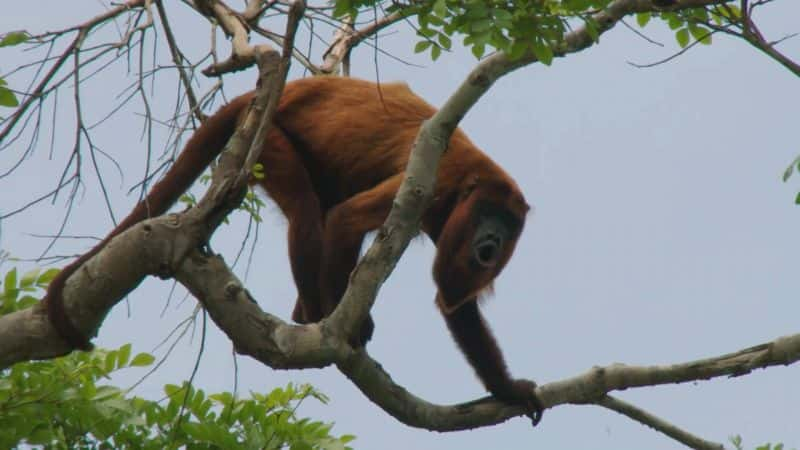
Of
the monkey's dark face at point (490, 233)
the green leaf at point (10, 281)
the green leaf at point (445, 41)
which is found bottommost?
the green leaf at point (10, 281)

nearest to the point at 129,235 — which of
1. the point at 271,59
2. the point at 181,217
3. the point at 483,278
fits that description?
the point at 181,217

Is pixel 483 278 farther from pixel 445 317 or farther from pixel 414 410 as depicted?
pixel 414 410

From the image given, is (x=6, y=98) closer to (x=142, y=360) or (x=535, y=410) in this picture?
(x=142, y=360)

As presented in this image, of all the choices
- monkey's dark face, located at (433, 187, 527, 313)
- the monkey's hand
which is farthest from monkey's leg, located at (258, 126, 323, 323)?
the monkey's hand

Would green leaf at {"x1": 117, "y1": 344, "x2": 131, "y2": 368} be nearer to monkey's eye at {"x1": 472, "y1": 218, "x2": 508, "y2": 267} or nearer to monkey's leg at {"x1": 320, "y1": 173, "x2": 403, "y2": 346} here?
monkey's leg at {"x1": 320, "y1": 173, "x2": 403, "y2": 346}

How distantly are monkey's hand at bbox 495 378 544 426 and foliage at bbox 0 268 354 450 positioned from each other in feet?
2.72

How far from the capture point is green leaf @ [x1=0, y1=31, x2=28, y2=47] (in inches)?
163

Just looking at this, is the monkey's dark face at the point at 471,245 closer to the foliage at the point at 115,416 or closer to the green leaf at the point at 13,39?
the foliage at the point at 115,416

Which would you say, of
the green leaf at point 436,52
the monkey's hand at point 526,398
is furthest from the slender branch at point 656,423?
the green leaf at point 436,52

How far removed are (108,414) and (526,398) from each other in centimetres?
197

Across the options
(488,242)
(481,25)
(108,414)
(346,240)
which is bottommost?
(108,414)

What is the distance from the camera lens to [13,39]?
164 inches

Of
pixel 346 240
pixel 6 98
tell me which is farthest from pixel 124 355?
pixel 6 98

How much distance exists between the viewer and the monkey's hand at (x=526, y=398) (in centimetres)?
509
